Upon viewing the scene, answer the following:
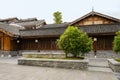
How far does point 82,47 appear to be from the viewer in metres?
12.3

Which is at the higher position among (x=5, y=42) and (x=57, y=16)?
(x=57, y=16)

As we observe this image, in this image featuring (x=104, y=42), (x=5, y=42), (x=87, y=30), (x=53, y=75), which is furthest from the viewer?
(x=5, y=42)

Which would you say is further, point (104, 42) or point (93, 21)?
point (93, 21)

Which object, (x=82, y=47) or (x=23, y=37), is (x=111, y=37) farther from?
(x=23, y=37)

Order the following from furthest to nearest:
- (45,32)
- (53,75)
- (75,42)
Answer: (45,32) < (75,42) < (53,75)

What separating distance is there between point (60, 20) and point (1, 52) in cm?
2330

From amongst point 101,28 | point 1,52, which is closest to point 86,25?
point 101,28

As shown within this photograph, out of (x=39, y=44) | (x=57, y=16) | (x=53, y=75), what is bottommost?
(x=53, y=75)

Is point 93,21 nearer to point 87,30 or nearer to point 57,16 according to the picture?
point 87,30

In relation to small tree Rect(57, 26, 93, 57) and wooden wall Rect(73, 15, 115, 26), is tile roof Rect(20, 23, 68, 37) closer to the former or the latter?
wooden wall Rect(73, 15, 115, 26)

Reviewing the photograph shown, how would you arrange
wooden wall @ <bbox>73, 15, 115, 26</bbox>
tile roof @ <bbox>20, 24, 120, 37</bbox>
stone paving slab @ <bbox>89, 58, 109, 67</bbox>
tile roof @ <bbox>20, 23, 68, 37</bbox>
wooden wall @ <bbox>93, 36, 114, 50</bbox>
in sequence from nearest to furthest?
stone paving slab @ <bbox>89, 58, 109, 67</bbox> < wooden wall @ <bbox>93, 36, 114, 50</bbox> < tile roof @ <bbox>20, 24, 120, 37</bbox> < tile roof @ <bbox>20, 23, 68, 37</bbox> < wooden wall @ <bbox>73, 15, 115, 26</bbox>

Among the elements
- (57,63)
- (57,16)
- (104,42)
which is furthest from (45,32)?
(57,16)

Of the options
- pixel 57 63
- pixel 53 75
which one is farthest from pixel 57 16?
pixel 53 75

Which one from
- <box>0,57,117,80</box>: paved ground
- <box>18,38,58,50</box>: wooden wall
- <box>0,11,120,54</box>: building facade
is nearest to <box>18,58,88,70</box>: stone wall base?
<box>0,57,117,80</box>: paved ground
